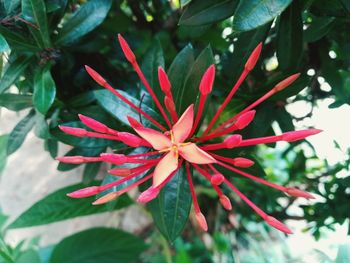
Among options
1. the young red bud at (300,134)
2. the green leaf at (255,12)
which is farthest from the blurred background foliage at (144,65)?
the young red bud at (300,134)

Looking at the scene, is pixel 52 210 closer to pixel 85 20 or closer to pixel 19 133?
pixel 19 133

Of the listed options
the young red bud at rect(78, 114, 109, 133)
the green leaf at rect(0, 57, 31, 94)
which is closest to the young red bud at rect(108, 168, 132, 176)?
the young red bud at rect(78, 114, 109, 133)

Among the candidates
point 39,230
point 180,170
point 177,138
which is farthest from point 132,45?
point 39,230

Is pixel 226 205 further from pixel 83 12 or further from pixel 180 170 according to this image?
pixel 83 12

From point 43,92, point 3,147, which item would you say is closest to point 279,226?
point 43,92

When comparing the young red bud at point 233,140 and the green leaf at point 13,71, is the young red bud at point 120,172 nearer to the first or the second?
the young red bud at point 233,140
